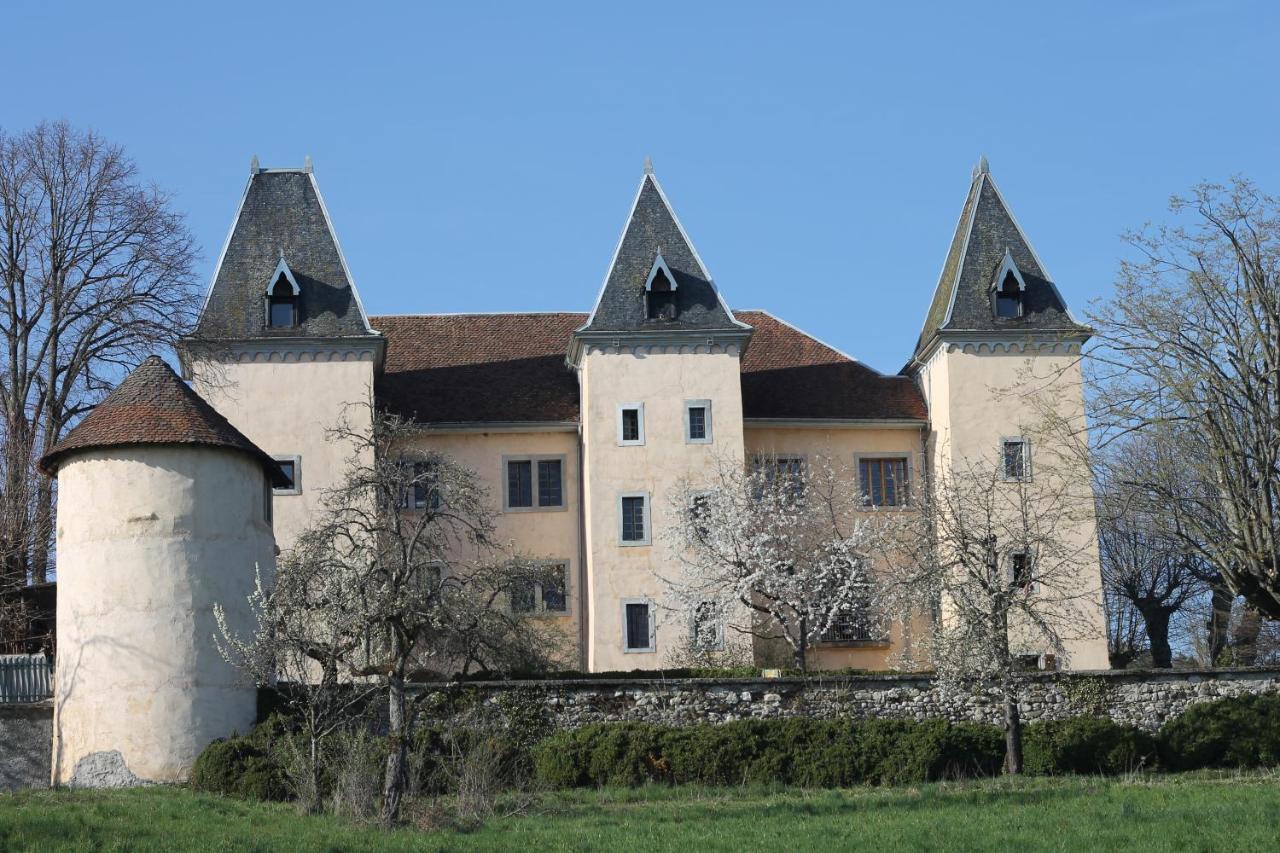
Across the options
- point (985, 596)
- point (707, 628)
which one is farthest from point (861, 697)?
point (707, 628)

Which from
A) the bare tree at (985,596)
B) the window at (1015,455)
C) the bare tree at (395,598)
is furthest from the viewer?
the window at (1015,455)

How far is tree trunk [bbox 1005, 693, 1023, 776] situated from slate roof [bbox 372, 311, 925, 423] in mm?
17593

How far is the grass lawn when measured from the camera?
2020 cm

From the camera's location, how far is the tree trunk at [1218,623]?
2237 inches

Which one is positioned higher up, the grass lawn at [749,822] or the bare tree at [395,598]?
the bare tree at [395,598]

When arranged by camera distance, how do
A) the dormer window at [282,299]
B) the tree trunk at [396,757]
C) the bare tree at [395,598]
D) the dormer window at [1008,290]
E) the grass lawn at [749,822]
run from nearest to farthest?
the grass lawn at [749,822], the tree trunk at [396,757], the bare tree at [395,598], the dormer window at [282,299], the dormer window at [1008,290]

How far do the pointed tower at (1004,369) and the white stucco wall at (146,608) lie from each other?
20135 mm

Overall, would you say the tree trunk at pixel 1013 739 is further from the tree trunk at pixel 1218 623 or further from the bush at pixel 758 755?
the tree trunk at pixel 1218 623

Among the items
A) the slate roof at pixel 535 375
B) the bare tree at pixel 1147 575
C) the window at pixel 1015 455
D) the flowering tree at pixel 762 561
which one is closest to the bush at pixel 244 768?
the flowering tree at pixel 762 561

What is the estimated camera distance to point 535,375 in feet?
160

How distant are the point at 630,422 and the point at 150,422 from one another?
16.0m

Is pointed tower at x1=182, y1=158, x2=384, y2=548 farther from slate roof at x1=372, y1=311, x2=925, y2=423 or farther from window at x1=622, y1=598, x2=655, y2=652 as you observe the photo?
window at x1=622, y1=598, x2=655, y2=652

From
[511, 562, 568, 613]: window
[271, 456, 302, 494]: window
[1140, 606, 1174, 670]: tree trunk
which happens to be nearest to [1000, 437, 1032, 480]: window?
[511, 562, 568, 613]: window

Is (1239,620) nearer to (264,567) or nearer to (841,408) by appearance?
(841,408)
